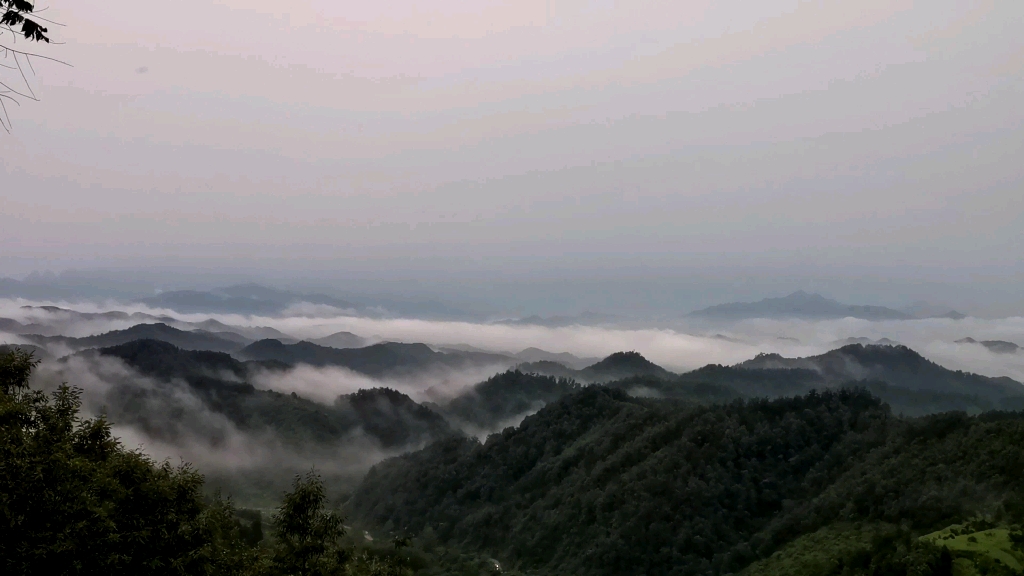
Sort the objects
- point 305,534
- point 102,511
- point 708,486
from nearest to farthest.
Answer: point 102,511
point 305,534
point 708,486

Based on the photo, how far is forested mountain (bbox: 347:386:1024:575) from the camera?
86.7 m

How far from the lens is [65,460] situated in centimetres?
2212

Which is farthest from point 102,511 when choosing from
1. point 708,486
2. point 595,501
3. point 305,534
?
point 595,501

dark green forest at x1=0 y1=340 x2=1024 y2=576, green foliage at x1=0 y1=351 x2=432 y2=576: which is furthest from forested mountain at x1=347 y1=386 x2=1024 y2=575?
green foliage at x1=0 y1=351 x2=432 y2=576

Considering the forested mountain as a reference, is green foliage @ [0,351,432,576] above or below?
above

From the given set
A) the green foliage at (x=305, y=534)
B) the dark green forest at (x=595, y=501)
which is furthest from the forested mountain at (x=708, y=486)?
the green foliage at (x=305, y=534)

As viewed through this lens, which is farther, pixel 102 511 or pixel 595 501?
pixel 595 501

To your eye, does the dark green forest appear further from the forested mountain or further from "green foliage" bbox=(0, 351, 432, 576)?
the forested mountain

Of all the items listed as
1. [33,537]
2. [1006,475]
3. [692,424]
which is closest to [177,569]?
[33,537]

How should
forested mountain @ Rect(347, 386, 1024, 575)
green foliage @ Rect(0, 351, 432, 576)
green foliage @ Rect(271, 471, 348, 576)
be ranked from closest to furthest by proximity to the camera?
1. green foliage @ Rect(0, 351, 432, 576)
2. green foliage @ Rect(271, 471, 348, 576)
3. forested mountain @ Rect(347, 386, 1024, 575)

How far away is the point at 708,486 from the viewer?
411 feet

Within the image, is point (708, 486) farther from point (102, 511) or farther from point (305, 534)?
point (102, 511)

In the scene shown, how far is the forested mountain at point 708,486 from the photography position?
86.7 meters

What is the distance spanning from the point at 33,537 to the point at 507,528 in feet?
478
